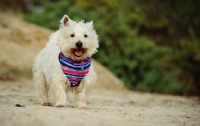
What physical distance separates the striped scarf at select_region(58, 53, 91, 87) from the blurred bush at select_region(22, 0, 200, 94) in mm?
13339

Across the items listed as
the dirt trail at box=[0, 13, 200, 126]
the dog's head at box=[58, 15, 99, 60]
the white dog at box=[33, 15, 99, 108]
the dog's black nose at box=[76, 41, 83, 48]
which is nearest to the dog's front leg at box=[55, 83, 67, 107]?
the white dog at box=[33, 15, 99, 108]

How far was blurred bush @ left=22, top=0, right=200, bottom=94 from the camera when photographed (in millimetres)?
22781

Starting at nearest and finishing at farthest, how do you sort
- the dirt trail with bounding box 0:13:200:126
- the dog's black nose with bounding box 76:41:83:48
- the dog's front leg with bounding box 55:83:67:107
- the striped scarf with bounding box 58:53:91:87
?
the dog's black nose with bounding box 76:41:83:48 < the dog's front leg with bounding box 55:83:67:107 < the striped scarf with bounding box 58:53:91:87 < the dirt trail with bounding box 0:13:200:126

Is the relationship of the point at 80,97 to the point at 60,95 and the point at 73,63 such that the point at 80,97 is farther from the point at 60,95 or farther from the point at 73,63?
the point at 73,63

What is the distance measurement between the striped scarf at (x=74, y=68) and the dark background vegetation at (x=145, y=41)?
1333 cm

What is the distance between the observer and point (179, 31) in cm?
2947

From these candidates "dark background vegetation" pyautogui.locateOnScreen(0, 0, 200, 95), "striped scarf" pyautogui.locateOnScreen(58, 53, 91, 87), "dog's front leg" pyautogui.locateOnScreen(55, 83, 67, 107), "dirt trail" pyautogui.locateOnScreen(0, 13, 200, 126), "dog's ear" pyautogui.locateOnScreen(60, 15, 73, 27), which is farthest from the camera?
"dark background vegetation" pyautogui.locateOnScreen(0, 0, 200, 95)

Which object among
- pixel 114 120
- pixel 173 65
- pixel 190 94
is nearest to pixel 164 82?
pixel 190 94

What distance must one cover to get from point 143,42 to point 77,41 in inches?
623

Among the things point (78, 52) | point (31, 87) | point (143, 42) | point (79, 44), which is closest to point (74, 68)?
point (78, 52)

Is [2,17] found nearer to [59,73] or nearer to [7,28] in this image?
[7,28]

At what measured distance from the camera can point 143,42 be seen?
24422 millimetres

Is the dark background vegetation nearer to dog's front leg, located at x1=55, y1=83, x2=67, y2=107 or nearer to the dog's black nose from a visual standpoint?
dog's front leg, located at x1=55, y1=83, x2=67, y2=107

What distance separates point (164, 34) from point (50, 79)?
969 inches
